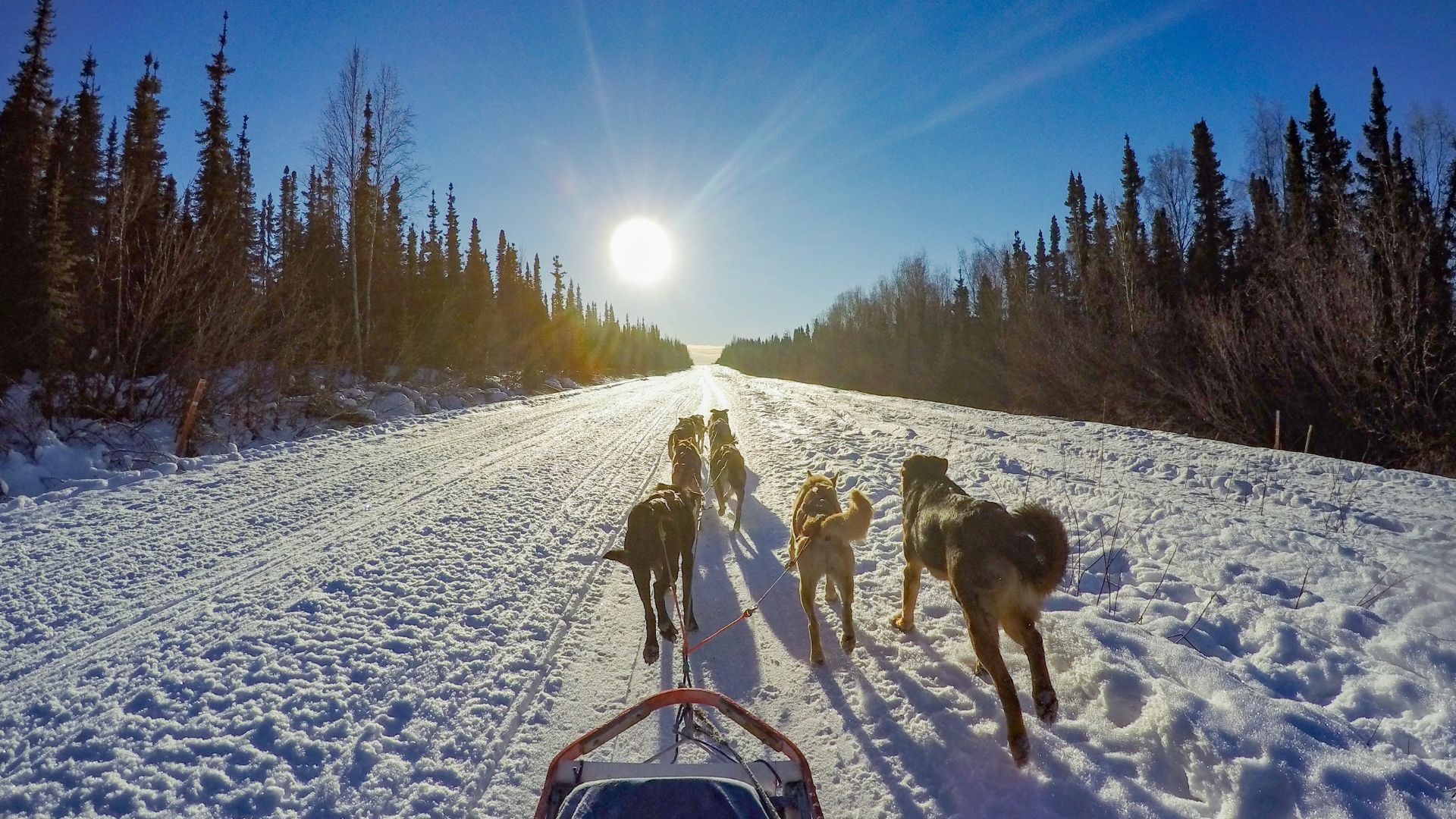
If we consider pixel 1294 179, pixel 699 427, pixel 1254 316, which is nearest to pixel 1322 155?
pixel 1294 179

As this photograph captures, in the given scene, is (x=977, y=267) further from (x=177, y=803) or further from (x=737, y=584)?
(x=177, y=803)

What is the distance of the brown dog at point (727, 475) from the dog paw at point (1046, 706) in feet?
14.7

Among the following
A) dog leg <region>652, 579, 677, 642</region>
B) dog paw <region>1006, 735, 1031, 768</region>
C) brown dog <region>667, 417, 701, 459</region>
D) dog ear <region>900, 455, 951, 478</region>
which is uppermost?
dog ear <region>900, 455, 951, 478</region>

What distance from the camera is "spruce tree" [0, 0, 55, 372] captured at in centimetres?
1014

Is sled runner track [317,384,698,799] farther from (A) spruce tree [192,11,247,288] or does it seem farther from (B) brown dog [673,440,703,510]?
(A) spruce tree [192,11,247,288]

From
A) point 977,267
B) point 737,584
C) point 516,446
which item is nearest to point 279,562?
point 737,584

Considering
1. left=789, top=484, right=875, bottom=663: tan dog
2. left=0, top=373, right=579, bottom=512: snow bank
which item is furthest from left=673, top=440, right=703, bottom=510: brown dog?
left=0, top=373, right=579, bottom=512: snow bank

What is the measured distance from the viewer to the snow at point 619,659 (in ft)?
8.33

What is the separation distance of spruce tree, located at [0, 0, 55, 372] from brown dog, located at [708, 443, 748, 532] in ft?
39.5

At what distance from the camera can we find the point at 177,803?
7.72 feet

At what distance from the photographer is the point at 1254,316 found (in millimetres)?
18062

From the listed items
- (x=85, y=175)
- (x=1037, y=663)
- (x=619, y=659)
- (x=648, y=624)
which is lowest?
(x=619, y=659)

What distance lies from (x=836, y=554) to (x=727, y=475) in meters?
3.78

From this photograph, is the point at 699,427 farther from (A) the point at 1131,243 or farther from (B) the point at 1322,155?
(B) the point at 1322,155
